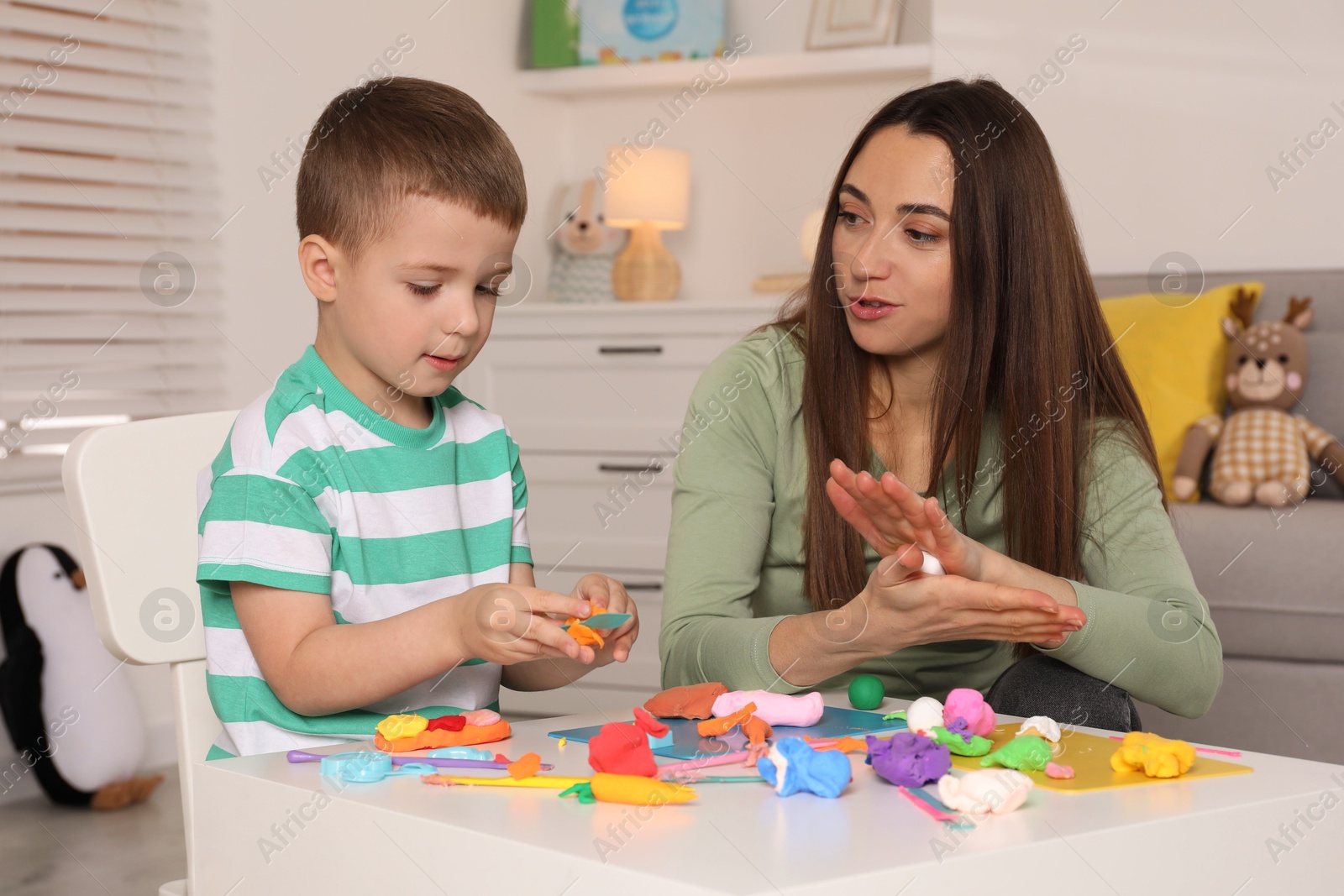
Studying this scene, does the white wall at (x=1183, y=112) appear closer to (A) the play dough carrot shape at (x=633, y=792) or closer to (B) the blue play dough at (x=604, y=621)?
(B) the blue play dough at (x=604, y=621)

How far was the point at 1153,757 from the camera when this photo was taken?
0.78 meters

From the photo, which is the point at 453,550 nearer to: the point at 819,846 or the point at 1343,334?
the point at 819,846

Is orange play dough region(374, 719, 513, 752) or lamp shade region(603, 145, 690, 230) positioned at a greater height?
lamp shade region(603, 145, 690, 230)

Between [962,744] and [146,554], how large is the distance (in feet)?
2.17

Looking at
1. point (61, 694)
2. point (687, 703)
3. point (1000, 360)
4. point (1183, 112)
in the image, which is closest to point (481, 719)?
point (687, 703)

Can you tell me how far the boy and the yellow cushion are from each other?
6.35 ft

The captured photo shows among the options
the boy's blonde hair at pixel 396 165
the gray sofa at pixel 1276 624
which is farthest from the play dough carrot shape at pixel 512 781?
the gray sofa at pixel 1276 624

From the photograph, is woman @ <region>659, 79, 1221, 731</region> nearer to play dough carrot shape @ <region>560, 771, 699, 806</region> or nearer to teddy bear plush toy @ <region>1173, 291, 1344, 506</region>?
play dough carrot shape @ <region>560, 771, 699, 806</region>

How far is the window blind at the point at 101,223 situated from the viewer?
96.9 inches

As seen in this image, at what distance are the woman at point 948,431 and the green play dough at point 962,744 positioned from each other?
0.32 metres

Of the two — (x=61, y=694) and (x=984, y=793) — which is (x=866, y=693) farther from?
(x=61, y=694)

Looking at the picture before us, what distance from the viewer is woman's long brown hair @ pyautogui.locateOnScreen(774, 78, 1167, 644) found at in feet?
4.17

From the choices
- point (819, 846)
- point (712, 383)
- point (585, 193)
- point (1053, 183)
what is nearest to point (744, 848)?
point (819, 846)

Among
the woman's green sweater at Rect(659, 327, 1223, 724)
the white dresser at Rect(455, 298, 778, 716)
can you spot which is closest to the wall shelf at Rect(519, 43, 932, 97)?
the white dresser at Rect(455, 298, 778, 716)
